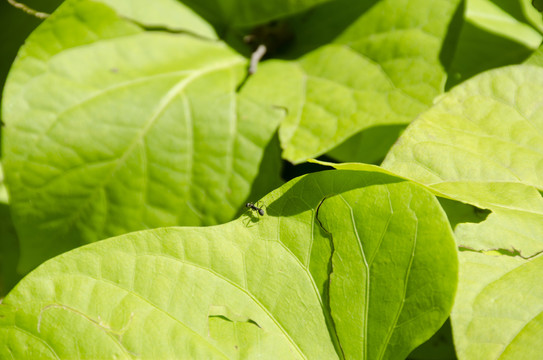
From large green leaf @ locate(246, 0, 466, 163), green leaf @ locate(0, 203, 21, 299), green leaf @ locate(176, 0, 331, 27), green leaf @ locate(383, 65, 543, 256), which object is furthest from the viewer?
green leaf @ locate(0, 203, 21, 299)

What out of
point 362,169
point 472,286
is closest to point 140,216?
point 362,169

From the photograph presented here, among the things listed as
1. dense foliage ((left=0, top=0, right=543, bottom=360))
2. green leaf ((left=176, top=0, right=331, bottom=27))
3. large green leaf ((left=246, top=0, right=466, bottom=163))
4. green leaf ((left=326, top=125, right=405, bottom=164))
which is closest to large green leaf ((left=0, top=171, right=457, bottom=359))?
dense foliage ((left=0, top=0, right=543, bottom=360))

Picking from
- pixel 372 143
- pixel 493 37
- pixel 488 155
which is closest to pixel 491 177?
pixel 488 155

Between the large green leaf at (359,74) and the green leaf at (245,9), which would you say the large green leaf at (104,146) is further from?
the green leaf at (245,9)

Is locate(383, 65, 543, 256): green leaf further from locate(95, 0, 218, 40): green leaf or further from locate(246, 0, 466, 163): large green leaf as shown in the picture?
locate(95, 0, 218, 40): green leaf

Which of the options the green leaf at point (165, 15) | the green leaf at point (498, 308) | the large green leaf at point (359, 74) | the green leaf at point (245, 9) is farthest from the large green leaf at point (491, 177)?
the green leaf at point (165, 15)

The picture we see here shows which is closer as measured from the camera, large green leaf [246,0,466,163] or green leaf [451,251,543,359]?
green leaf [451,251,543,359]
